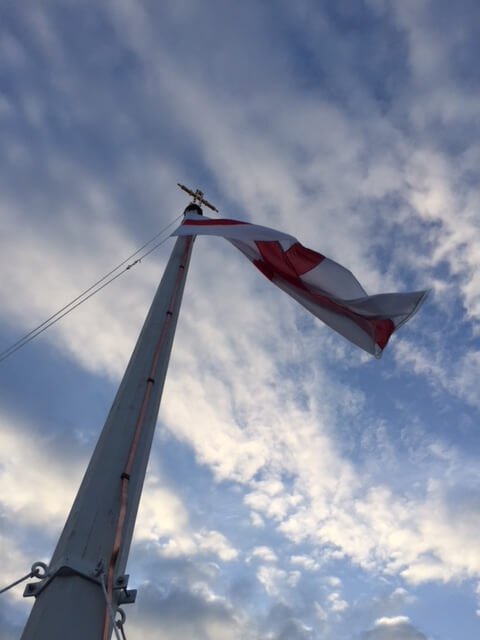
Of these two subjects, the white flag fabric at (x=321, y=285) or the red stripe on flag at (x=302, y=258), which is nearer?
the white flag fabric at (x=321, y=285)

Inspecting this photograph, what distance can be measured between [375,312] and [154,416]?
6924 millimetres

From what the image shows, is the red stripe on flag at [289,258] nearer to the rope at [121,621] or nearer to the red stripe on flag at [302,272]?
the red stripe on flag at [302,272]

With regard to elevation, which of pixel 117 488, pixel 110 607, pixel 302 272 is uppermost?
pixel 302 272

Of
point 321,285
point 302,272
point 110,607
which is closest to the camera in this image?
point 110,607

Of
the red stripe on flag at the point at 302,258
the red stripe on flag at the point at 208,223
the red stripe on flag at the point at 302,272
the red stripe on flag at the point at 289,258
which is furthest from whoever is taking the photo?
the red stripe on flag at the point at 302,258

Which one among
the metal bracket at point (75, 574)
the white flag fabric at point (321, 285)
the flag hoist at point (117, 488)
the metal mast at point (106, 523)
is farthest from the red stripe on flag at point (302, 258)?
the metal bracket at point (75, 574)

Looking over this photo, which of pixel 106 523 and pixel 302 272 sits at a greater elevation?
pixel 302 272

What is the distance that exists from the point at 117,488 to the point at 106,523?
448mm

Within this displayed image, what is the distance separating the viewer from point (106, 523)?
604 cm

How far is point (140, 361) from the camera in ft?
26.2

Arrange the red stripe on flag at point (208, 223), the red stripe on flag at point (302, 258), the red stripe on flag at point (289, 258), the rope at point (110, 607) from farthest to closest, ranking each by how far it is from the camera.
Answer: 1. the red stripe on flag at point (302, 258)
2. the red stripe on flag at point (289, 258)
3. the red stripe on flag at point (208, 223)
4. the rope at point (110, 607)

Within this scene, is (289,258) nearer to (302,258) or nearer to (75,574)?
(302,258)

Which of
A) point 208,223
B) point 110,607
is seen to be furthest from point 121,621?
point 208,223

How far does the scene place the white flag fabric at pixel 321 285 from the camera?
494 inches
